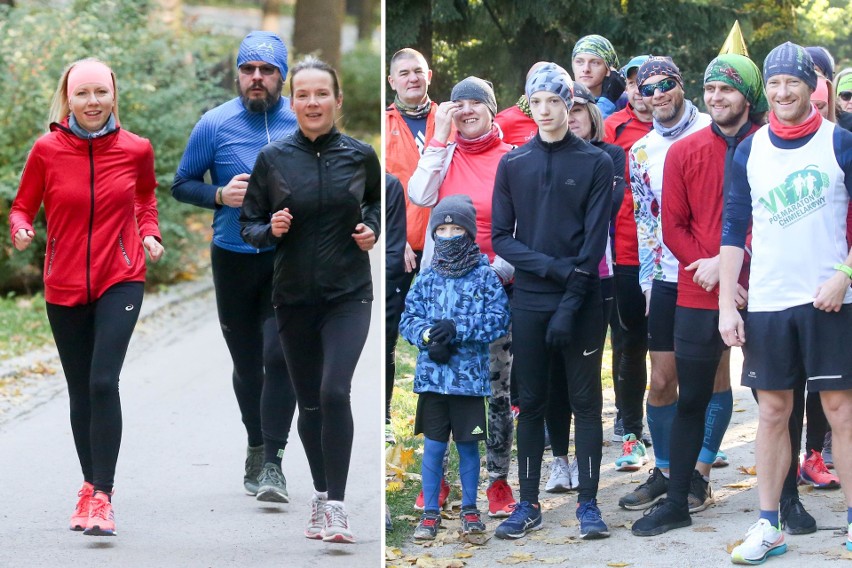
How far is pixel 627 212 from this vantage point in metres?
7.37

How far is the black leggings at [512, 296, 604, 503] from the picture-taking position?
246 inches

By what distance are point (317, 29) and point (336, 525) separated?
18.8 m

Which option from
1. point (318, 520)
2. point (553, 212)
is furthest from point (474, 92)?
point (318, 520)

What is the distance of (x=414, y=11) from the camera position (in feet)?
24.5

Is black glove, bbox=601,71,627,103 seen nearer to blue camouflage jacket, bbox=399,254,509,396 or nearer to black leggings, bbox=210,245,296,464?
blue camouflage jacket, bbox=399,254,509,396

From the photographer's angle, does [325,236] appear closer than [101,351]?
Yes

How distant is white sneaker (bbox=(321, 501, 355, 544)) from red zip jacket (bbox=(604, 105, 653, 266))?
212 cm

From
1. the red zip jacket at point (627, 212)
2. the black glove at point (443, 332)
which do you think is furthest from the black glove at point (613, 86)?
the black glove at point (443, 332)

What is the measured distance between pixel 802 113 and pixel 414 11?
99.7 inches

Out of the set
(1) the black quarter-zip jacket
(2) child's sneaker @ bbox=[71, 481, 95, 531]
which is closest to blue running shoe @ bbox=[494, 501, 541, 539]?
(1) the black quarter-zip jacket

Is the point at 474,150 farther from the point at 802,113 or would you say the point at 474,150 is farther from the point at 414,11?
the point at 802,113

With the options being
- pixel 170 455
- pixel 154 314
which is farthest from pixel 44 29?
pixel 170 455

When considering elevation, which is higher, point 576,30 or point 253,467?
point 576,30

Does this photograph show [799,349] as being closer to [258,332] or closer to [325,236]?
[325,236]
